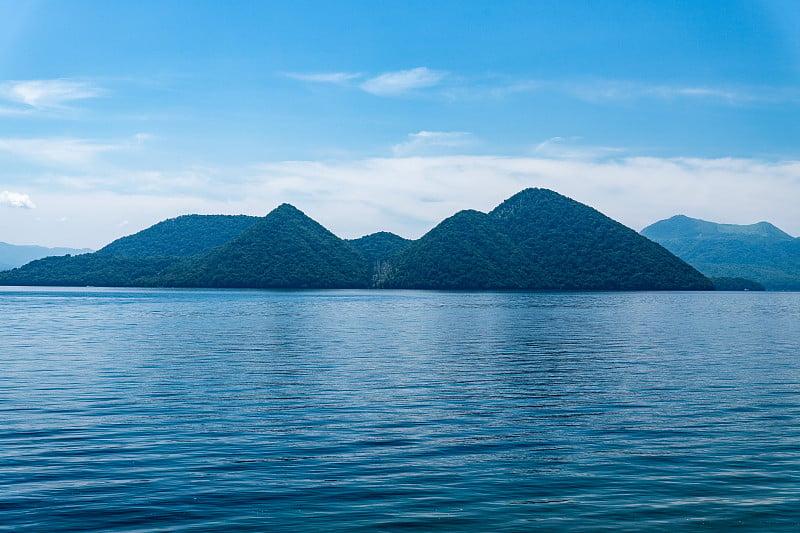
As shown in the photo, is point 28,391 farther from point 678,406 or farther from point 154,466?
point 678,406

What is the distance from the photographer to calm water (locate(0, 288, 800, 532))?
18.5 metres

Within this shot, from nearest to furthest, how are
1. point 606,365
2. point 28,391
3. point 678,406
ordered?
point 678,406 < point 28,391 < point 606,365

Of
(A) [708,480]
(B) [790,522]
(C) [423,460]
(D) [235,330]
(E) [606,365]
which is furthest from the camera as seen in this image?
(D) [235,330]

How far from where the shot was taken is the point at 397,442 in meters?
26.6

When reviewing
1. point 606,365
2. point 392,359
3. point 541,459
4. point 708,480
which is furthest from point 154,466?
point 606,365

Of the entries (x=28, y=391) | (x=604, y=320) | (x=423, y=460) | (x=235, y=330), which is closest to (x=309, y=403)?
(x=423, y=460)

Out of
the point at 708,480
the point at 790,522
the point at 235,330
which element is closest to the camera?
the point at 790,522

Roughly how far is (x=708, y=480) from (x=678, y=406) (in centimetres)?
1388

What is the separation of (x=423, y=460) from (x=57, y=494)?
34.8 ft

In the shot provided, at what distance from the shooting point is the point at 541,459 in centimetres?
2436

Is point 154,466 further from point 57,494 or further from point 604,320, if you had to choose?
point 604,320

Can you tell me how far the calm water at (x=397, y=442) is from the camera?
60.7 feet

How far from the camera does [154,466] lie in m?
23.0

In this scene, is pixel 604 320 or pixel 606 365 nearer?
pixel 606 365
